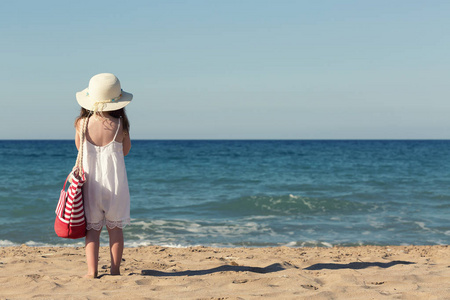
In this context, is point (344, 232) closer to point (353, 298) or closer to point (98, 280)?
point (353, 298)

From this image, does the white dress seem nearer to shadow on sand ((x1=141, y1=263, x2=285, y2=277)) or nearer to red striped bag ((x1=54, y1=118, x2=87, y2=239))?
red striped bag ((x1=54, y1=118, x2=87, y2=239))

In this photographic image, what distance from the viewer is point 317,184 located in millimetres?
16891

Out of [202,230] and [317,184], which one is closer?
[202,230]

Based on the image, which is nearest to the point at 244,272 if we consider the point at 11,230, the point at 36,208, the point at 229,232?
the point at 229,232

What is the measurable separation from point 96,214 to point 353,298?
7.54 ft

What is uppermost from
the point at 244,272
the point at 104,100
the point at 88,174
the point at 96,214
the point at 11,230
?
the point at 104,100

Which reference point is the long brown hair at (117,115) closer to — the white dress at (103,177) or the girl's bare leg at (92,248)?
the white dress at (103,177)

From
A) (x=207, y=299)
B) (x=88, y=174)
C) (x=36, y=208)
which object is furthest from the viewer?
(x=36, y=208)

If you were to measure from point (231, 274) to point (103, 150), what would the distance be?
1.73m

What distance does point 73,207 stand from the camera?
154 inches

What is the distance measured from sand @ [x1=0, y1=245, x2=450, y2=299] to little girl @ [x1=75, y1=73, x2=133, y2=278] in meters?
0.64

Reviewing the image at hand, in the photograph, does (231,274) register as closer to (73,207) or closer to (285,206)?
(73,207)

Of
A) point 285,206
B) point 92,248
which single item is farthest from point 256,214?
point 92,248

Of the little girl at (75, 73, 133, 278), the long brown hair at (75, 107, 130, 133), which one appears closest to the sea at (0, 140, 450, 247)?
the little girl at (75, 73, 133, 278)
